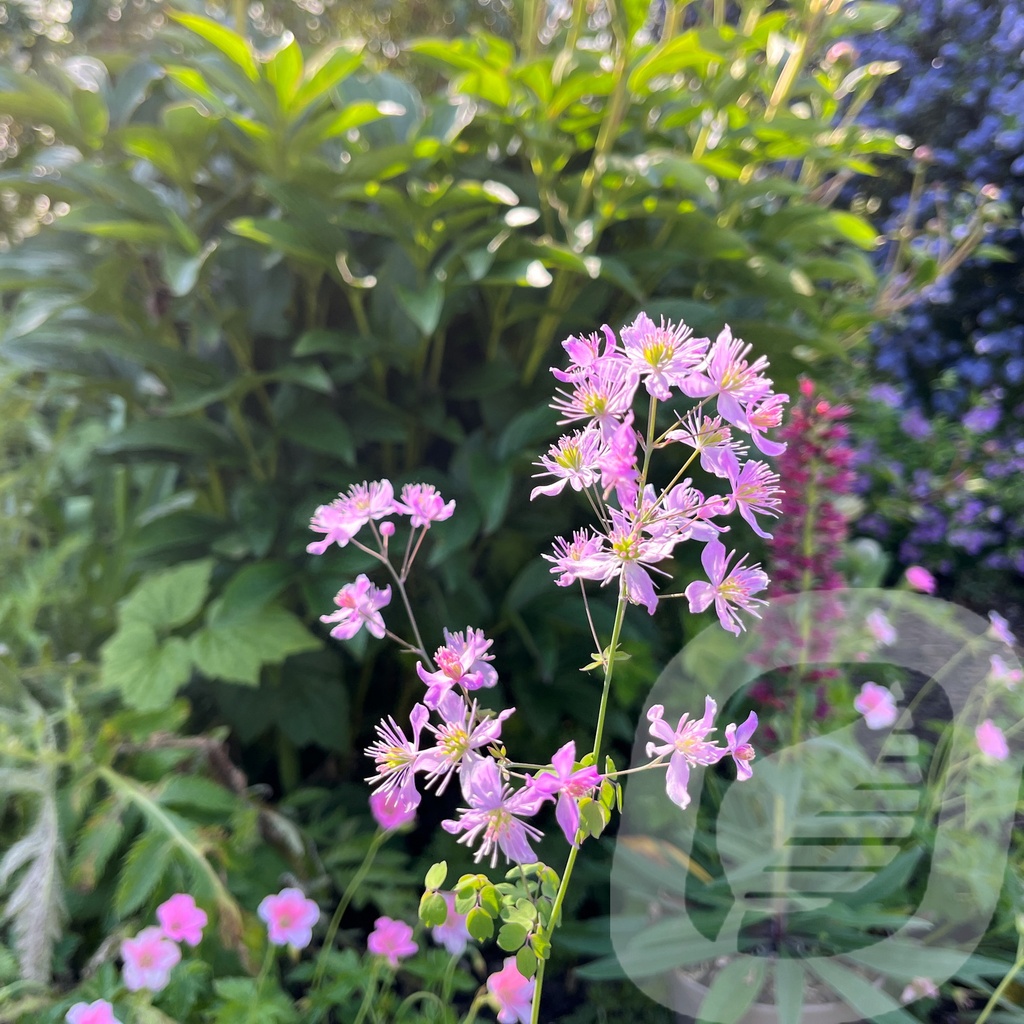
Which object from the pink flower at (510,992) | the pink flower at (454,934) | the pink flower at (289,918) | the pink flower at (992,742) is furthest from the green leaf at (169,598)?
the pink flower at (992,742)

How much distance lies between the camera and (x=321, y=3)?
2078 mm

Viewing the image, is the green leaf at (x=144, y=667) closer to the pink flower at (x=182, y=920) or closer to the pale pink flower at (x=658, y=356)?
the pink flower at (x=182, y=920)

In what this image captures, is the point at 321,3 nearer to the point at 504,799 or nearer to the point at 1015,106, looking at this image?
the point at 1015,106

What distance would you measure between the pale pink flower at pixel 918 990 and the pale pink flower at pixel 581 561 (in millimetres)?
659

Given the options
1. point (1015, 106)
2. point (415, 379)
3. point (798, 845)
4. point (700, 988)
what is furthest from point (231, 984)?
point (1015, 106)

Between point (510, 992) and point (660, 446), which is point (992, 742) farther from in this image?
point (660, 446)

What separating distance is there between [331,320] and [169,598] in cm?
47

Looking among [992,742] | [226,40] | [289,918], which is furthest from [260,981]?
[226,40]

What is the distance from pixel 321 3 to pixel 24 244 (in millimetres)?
1481

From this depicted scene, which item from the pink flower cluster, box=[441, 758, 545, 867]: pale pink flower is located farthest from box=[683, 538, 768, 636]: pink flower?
box=[441, 758, 545, 867]: pale pink flower

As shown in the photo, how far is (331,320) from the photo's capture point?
3.62ft

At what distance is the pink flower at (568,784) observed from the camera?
0.32m

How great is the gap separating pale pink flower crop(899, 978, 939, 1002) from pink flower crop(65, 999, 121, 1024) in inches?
29.0
